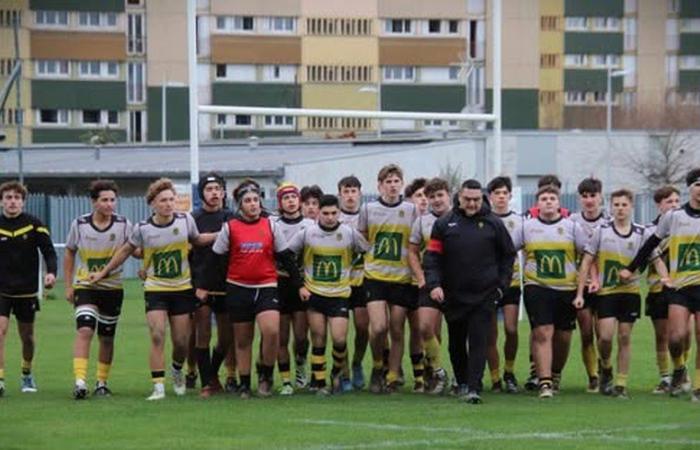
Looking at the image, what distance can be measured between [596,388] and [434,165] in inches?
1532

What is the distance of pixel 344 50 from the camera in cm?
5253

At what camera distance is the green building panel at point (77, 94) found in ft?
235

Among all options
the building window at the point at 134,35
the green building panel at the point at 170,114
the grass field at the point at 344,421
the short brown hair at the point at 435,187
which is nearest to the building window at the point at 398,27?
the green building panel at the point at 170,114

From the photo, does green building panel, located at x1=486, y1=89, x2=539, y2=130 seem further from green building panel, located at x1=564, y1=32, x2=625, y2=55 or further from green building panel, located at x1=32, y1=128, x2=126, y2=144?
green building panel, located at x1=32, y1=128, x2=126, y2=144

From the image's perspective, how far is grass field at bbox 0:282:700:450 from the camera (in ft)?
45.3

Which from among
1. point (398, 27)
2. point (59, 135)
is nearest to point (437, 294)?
point (398, 27)

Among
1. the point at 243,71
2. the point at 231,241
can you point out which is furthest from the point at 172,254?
the point at 243,71

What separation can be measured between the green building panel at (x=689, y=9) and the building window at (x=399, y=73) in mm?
23017

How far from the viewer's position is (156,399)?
17.1m

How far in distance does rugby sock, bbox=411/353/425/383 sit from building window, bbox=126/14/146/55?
179ft

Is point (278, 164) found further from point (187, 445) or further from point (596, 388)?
point (187, 445)

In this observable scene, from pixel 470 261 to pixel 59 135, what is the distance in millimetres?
60491

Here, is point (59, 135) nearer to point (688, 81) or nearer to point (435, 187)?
point (688, 81)

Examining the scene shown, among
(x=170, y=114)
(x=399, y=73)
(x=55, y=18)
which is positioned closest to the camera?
(x=399, y=73)
